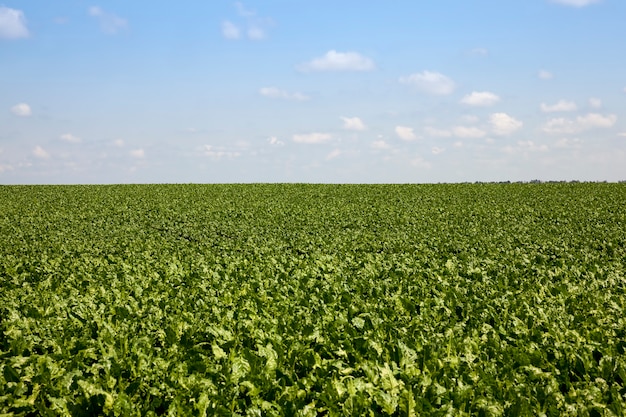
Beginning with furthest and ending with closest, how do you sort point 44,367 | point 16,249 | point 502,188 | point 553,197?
point 502,188 → point 553,197 → point 16,249 → point 44,367

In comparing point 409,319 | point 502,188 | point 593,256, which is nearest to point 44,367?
point 409,319

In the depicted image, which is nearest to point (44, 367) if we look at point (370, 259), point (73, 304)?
point (73, 304)

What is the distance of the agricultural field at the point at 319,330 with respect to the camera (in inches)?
214

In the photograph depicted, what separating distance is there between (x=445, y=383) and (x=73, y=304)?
23.4ft

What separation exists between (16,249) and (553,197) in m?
33.4

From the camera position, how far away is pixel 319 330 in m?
7.55

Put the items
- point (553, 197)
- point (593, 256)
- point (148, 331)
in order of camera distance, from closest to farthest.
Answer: point (148, 331), point (593, 256), point (553, 197)

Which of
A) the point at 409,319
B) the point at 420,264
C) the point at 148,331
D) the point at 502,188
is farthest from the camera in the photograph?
the point at 502,188

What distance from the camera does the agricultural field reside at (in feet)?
17.8

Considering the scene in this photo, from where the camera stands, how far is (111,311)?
30.1 ft

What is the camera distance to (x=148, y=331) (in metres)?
8.01

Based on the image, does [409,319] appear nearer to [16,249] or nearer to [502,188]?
[16,249]

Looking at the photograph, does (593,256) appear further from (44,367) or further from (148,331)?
(44,367)

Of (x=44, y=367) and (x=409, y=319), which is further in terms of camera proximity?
(x=409, y=319)
